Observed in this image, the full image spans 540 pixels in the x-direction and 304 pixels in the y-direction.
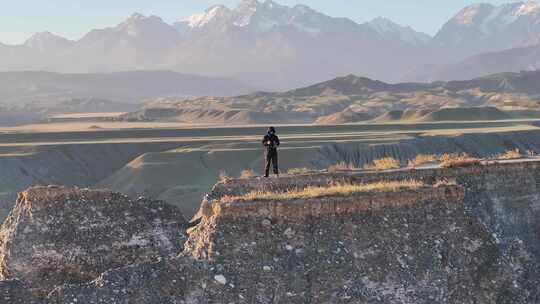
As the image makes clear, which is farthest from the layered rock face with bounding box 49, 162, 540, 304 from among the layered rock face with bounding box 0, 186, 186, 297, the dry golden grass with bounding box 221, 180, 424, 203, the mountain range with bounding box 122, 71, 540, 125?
the mountain range with bounding box 122, 71, 540, 125

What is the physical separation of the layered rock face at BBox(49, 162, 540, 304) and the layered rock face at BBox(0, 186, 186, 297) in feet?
7.81

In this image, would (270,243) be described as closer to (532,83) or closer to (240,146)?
(240,146)

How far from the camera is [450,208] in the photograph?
1545 cm

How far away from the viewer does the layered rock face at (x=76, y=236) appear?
16031 mm

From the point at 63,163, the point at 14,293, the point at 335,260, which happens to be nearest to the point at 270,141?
the point at 335,260

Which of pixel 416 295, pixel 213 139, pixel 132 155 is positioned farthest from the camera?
Result: pixel 213 139

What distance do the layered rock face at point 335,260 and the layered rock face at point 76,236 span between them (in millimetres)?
2382

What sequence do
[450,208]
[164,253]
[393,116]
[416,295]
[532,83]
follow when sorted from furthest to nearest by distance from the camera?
[532,83]
[393,116]
[164,253]
[450,208]
[416,295]

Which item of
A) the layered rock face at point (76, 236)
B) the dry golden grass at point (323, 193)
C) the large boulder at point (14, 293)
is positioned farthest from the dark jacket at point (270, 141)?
the large boulder at point (14, 293)

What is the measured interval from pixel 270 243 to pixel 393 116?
307ft

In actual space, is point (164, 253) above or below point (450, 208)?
below

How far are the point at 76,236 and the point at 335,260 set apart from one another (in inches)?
233

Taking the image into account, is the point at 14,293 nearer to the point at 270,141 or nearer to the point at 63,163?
the point at 270,141

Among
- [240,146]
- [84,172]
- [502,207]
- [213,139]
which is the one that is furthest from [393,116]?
[502,207]
